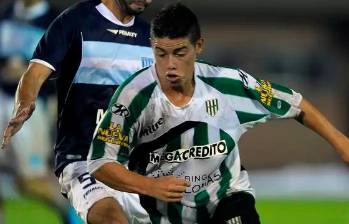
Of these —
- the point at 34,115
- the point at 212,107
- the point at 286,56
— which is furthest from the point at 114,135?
the point at 286,56

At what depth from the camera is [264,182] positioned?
19438 mm

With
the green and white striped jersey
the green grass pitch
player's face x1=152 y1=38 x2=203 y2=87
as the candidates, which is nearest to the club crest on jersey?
the green and white striped jersey

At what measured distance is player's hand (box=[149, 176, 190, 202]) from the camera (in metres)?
5.20

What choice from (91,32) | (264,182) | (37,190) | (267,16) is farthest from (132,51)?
(267,16)

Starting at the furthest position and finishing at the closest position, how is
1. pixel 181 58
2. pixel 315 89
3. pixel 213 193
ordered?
pixel 315 89
pixel 213 193
pixel 181 58

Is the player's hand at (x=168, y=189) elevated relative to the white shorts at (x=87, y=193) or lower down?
elevated

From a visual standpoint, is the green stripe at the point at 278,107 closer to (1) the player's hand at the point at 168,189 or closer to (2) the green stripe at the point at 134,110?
(2) the green stripe at the point at 134,110

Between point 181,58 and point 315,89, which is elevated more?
point 181,58

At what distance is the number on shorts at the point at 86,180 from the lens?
6.45 m

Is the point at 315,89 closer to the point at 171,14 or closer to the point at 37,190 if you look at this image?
the point at 37,190

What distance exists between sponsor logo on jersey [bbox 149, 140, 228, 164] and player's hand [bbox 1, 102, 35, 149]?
817mm

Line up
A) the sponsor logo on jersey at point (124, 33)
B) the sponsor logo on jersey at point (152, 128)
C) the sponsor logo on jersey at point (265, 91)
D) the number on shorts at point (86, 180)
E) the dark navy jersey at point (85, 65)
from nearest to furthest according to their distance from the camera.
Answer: the sponsor logo on jersey at point (152, 128) → the sponsor logo on jersey at point (265, 91) → the number on shorts at point (86, 180) → the dark navy jersey at point (85, 65) → the sponsor logo on jersey at point (124, 33)

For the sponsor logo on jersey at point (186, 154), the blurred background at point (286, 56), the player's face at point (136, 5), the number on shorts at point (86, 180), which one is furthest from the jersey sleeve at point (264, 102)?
the blurred background at point (286, 56)

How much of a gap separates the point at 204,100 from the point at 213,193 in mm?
537
